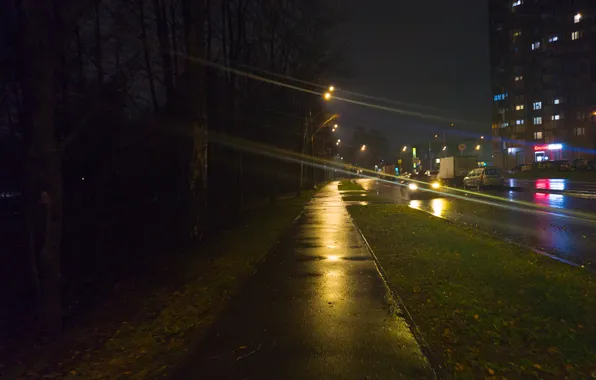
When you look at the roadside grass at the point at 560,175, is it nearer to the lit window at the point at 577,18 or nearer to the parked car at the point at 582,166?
the parked car at the point at 582,166

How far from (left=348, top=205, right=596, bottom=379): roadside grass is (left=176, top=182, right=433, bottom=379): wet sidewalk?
407 mm

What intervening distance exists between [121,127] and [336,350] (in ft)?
51.5

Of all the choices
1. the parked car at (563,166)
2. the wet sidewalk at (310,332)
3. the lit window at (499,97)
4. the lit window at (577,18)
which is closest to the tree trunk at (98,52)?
the wet sidewalk at (310,332)

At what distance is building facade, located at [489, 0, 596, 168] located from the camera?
7819cm

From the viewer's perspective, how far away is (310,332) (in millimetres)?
5637

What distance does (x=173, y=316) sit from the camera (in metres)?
6.46

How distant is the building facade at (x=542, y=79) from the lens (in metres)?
78.2

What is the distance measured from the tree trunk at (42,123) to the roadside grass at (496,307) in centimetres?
440

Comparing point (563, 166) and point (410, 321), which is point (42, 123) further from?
point (563, 166)

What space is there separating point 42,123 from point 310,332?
3830 millimetres

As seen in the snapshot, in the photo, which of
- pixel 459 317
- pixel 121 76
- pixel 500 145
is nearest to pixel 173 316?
pixel 459 317

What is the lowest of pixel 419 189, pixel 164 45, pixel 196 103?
pixel 419 189

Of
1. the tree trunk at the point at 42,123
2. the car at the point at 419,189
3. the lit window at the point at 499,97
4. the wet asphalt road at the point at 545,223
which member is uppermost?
the lit window at the point at 499,97

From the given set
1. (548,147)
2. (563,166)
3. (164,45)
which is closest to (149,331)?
(164,45)
